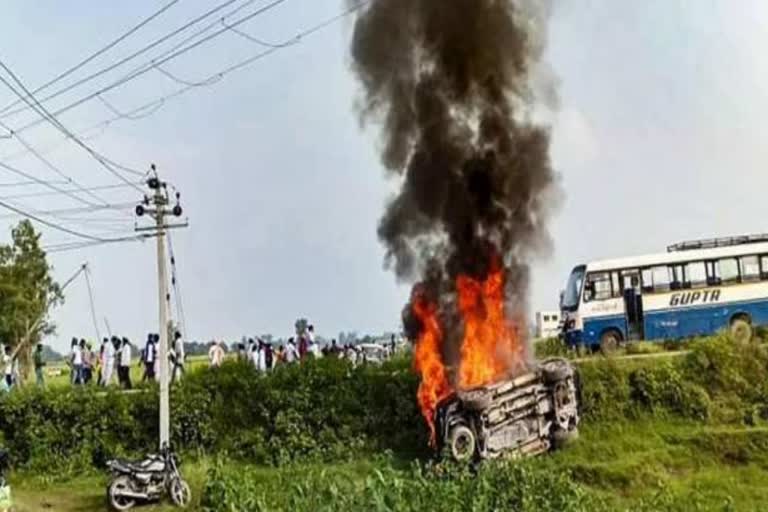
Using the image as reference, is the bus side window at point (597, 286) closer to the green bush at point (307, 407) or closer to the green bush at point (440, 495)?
the green bush at point (307, 407)

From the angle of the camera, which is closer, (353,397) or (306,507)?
(306,507)

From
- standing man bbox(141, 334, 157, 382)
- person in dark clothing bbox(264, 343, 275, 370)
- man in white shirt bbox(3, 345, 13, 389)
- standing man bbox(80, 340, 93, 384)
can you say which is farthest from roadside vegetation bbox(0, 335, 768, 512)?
person in dark clothing bbox(264, 343, 275, 370)

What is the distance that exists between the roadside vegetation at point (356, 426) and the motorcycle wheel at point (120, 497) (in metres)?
1.12

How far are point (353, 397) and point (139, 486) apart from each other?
610 cm

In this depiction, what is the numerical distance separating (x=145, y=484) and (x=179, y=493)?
2.43 feet

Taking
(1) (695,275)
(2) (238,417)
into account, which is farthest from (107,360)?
(1) (695,275)

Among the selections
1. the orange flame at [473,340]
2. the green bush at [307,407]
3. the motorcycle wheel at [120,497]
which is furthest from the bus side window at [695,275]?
the motorcycle wheel at [120,497]

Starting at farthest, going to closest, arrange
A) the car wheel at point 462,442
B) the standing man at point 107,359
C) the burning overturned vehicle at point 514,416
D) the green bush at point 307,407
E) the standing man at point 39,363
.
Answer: the standing man at point 39,363 → the standing man at point 107,359 → the green bush at point 307,407 → the burning overturned vehicle at point 514,416 → the car wheel at point 462,442

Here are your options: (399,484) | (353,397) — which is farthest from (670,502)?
(353,397)

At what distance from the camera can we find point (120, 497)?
866 inches

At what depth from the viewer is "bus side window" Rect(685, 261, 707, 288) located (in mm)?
32531

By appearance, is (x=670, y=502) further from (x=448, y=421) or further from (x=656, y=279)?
(x=656, y=279)

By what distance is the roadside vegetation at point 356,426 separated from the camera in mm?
22828

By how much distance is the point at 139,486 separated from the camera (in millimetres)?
22031
